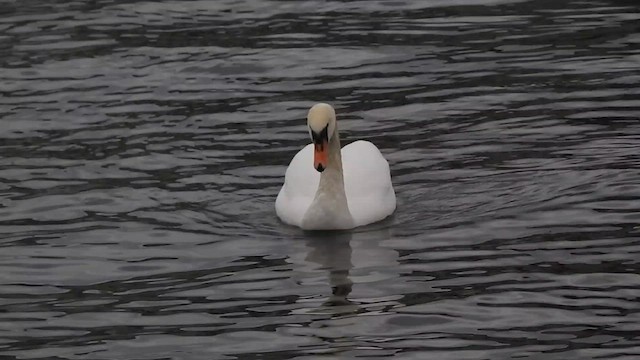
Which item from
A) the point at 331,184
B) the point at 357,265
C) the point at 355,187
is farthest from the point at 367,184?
the point at 357,265

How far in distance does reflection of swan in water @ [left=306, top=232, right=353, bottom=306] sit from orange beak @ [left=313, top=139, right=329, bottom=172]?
0.55 m

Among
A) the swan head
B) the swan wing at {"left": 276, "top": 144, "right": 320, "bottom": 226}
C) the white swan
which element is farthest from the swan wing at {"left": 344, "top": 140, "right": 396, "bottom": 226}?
the swan head

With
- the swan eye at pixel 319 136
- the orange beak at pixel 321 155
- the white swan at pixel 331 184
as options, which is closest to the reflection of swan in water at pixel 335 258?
the white swan at pixel 331 184

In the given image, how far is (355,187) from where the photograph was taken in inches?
545

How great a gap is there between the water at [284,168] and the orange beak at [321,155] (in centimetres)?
59

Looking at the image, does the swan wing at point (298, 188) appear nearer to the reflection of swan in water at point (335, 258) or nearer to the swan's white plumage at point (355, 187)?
the swan's white plumage at point (355, 187)

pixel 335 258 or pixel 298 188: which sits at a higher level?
pixel 298 188

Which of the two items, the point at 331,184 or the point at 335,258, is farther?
the point at 331,184

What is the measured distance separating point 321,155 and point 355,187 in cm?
89

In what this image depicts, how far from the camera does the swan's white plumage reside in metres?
13.5

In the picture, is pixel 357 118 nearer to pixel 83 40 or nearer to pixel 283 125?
pixel 283 125

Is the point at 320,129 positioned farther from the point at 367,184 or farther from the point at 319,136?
the point at 367,184

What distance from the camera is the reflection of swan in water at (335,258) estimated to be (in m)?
11.6

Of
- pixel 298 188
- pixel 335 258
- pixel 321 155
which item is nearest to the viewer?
pixel 335 258
